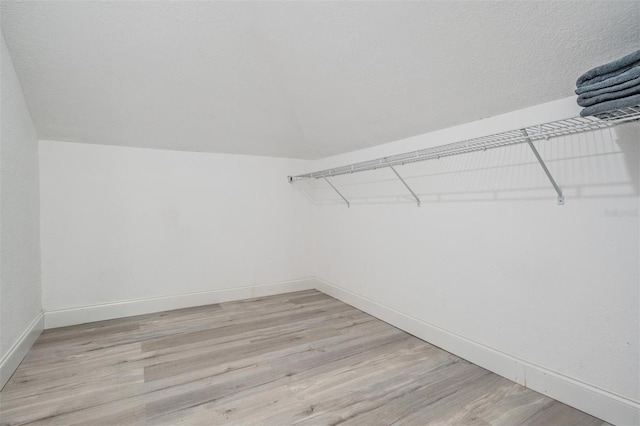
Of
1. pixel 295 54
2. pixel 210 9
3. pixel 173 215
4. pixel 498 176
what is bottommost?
pixel 173 215

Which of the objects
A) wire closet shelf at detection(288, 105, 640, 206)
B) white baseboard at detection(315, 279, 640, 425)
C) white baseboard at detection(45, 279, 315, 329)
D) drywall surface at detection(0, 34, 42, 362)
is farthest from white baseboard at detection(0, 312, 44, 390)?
wire closet shelf at detection(288, 105, 640, 206)

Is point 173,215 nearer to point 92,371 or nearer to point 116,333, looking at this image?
point 116,333

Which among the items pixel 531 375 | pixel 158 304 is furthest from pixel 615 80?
pixel 158 304

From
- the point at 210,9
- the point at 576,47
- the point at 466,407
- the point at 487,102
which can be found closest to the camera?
the point at 576,47

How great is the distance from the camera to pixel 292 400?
4.26ft

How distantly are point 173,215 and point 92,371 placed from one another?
1.24 m

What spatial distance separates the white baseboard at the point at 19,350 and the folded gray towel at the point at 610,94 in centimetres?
254

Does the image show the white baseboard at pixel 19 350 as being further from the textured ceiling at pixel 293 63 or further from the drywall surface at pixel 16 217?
the textured ceiling at pixel 293 63

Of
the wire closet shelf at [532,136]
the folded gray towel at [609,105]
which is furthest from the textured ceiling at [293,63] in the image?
the folded gray towel at [609,105]

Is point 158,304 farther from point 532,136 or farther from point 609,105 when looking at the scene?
point 609,105

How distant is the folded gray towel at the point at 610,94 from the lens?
860mm

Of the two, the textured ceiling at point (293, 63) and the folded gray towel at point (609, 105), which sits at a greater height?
the textured ceiling at point (293, 63)

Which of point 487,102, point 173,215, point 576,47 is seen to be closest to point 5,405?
point 173,215

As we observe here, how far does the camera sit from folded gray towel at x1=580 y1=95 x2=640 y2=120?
858 mm
